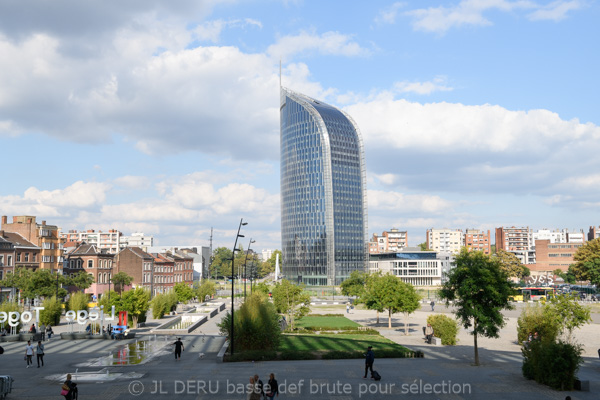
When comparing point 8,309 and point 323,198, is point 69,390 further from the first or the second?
point 323,198

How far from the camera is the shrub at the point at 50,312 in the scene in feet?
167

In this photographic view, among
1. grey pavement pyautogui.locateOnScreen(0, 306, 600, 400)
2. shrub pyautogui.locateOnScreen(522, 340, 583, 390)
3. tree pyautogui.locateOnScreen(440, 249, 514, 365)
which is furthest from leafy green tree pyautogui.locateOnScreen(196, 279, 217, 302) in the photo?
shrub pyautogui.locateOnScreen(522, 340, 583, 390)

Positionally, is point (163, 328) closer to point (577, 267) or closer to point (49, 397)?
point (49, 397)

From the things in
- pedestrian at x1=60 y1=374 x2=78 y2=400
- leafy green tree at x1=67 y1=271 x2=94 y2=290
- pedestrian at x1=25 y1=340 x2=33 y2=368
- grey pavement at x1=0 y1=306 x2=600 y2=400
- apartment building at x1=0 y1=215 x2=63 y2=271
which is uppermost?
apartment building at x1=0 y1=215 x2=63 y2=271

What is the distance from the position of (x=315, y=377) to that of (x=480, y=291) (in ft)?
36.7

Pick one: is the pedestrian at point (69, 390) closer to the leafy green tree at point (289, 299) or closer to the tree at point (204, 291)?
the leafy green tree at point (289, 299)

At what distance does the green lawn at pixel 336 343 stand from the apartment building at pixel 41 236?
61.7 meters

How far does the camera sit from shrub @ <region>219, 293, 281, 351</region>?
3571 centimetres

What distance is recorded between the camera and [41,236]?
8962 cm

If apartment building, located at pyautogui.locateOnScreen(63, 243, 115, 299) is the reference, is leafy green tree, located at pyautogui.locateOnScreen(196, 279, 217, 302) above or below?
below

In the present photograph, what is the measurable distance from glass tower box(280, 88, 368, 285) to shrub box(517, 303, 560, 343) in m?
140

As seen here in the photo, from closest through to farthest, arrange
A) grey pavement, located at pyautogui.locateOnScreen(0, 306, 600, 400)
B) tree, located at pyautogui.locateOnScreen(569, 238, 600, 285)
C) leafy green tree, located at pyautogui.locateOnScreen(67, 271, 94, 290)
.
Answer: grey pavement, located at pyautogui.locateOnScreen(0, 306, 600, 400) → leafy green tree, located at pyautogui.locateOnScreen(67, 271, 94, 290) → tree, located at pyautogui.locateOnScreen(569, 238, 600, 285)

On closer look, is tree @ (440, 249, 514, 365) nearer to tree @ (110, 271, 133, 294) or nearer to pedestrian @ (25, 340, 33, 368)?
pedestrian @ (25, 340, 33, 368)

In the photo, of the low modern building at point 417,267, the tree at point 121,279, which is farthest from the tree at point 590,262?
the tree at point 121,279
